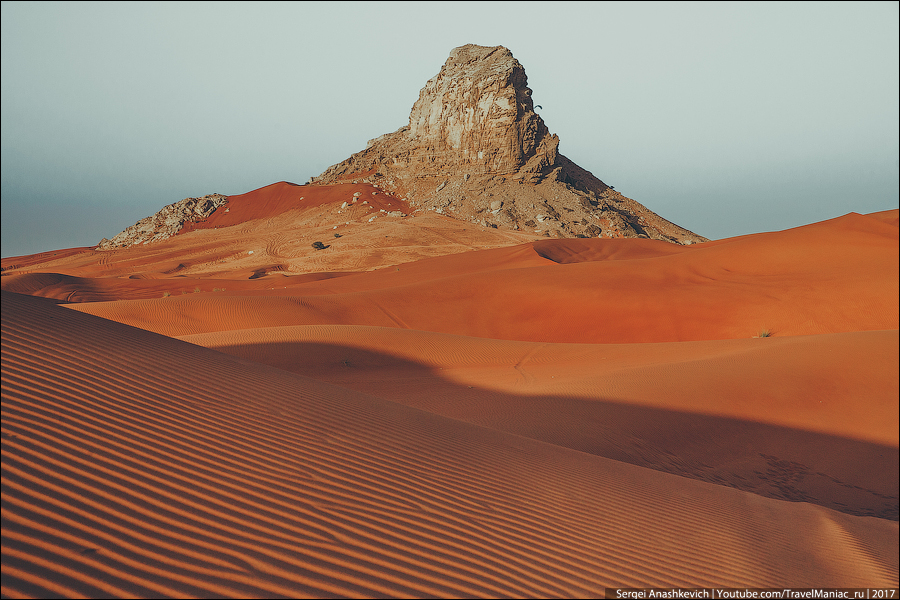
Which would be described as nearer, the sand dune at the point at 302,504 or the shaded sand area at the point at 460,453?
the sand dune at the point at 302,504

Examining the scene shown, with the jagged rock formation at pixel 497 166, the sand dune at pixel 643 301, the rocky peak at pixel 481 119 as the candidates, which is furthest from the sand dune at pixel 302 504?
the rocky peak at pixel 481 119

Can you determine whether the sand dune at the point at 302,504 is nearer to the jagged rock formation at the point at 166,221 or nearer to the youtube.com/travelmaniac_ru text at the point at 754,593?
the youtube.com/travelmaniac_ru text at the point at 754,593

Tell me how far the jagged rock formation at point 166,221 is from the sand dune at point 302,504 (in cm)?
4537

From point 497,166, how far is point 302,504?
42736mm

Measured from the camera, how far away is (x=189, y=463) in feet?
11.8

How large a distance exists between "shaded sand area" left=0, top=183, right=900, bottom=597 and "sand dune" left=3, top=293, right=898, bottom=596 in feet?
0.06

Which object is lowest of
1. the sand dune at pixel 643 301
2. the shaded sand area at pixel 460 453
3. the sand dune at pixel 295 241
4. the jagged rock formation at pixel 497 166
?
the shaded sand area at pixel 460 453

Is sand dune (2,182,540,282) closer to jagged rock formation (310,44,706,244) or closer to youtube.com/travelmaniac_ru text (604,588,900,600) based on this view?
jagged rock formation (310,44,706,244)

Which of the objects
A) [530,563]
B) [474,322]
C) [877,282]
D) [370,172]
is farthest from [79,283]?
[370,172]

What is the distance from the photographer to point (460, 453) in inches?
206

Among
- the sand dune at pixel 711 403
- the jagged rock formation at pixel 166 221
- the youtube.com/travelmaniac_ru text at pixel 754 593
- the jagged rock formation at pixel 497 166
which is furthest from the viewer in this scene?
the jagged rock formation at pixel 166 221

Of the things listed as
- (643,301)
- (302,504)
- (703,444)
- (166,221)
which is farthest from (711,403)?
(166,221)

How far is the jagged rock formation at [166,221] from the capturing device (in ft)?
149

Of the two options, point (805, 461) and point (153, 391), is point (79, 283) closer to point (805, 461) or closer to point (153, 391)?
point (153, 391)
